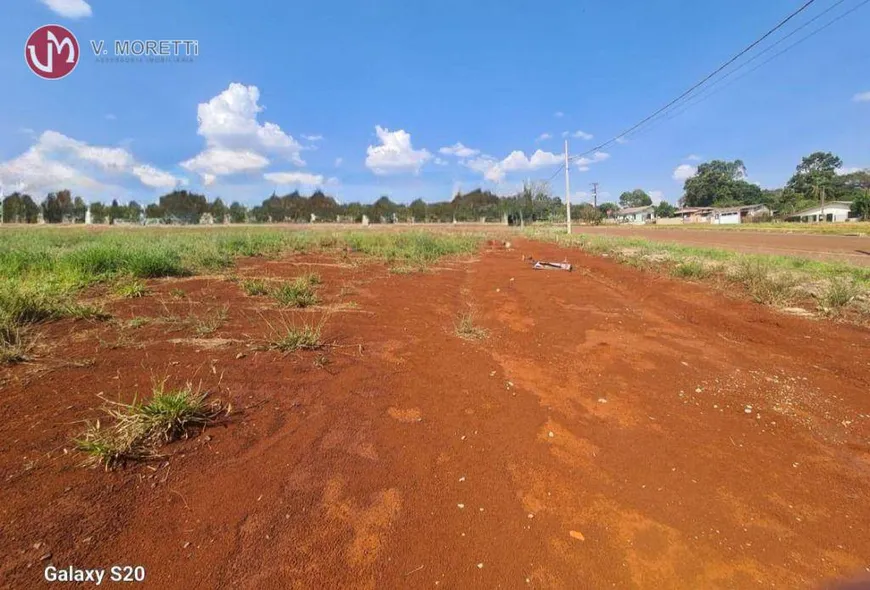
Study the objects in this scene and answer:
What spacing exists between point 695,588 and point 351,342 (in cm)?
350

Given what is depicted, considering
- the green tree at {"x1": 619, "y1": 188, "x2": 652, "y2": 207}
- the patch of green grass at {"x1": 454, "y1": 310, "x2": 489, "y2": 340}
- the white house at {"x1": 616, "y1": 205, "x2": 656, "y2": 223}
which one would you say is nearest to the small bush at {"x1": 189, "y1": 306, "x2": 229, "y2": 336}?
the patch of green grass at {"x1": 454, "y1": 310, "x2": 489, "y2": 340}

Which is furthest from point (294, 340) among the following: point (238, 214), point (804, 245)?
point (238, 214)

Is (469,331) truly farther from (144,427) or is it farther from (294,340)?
(144,427)

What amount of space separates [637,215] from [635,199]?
30091mm

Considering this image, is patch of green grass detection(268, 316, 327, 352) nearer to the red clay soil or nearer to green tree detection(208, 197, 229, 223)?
the red clay soil

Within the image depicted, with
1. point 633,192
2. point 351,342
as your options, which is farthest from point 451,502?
point 633,192

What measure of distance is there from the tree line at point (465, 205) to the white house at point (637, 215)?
2119 millimetres

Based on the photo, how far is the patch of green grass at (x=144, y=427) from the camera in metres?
2.13

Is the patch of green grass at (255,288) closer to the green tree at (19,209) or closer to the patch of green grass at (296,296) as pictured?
the patch of green grass at (296,296)

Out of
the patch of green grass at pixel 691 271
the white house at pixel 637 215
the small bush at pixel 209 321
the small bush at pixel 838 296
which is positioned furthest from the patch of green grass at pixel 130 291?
the white house at pixel 637 215

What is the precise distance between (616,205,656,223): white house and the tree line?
6.95 feet

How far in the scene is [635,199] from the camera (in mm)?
115750

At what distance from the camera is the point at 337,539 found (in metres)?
1.85

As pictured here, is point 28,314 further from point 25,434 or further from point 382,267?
point 382,267
